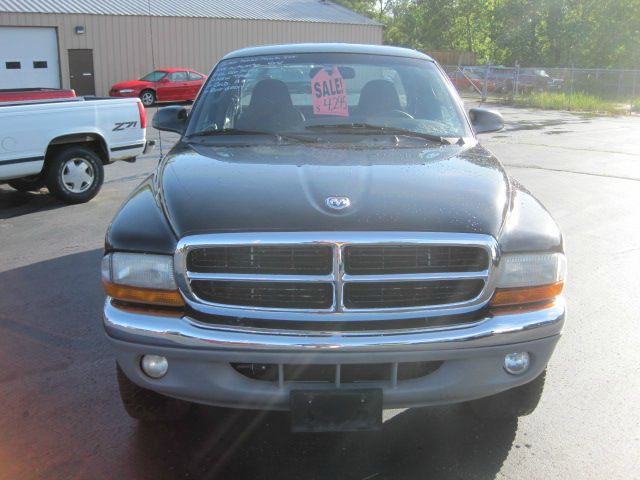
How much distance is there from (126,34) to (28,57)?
179 inches

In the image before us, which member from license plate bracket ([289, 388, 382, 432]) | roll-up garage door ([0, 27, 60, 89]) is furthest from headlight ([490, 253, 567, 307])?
roll-up garage door ([0, 27, 60, 89])

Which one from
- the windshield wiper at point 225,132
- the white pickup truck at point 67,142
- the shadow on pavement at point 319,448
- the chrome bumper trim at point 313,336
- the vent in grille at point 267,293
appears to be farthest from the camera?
the white pickup truck at point 67,142

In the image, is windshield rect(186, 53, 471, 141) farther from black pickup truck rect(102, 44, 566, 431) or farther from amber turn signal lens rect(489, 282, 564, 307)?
amber turn signal lens rect(489, 282, 564, 307)

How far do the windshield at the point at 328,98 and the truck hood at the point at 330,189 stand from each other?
409 mm

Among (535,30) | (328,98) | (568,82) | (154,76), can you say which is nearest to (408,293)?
(328,98)

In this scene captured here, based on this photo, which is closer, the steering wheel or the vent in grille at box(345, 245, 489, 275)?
the vent in grille at box(345, 245, 489, 275)

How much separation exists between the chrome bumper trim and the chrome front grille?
85 mm

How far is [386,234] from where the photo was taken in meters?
2.60

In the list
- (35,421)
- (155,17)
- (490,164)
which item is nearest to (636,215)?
(490,164)

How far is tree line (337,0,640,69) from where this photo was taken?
38500 mm

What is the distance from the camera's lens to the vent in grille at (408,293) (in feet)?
8.71

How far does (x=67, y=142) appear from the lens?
8242 millimetres

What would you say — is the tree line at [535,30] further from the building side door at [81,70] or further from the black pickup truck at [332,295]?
the black pickup truck at [332,295]

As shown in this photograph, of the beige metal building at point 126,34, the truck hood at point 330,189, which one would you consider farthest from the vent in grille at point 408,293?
the beige metal building at point 126,34
